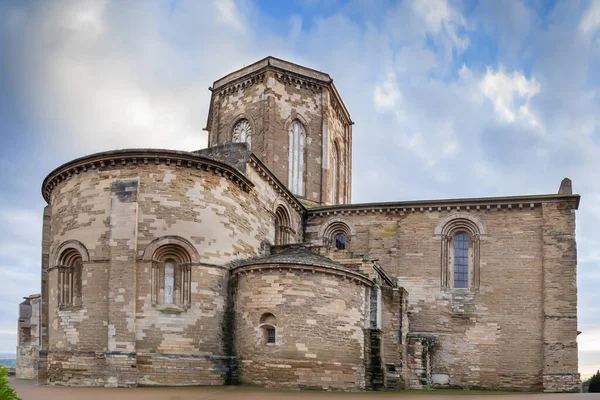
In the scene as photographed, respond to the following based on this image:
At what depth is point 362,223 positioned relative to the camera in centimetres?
2906

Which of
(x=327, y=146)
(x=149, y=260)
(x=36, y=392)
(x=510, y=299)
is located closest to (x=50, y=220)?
(x=149, y=260)

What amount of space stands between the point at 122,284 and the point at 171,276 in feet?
5.69

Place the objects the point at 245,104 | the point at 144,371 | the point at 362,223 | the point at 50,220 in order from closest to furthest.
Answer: the point at 144,371
the point at 50,220
the point at 362,223
the point at 245,104

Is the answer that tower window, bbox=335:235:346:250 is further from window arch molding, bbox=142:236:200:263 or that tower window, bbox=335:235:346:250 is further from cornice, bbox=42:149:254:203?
window arch molding, bbox=142:236:200:263

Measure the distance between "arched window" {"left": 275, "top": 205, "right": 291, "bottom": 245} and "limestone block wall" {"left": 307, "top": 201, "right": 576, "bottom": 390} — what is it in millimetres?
3696

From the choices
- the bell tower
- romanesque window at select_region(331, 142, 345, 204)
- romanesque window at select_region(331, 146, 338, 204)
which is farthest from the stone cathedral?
romanesque window at select_region(331, 142, 345, 204)

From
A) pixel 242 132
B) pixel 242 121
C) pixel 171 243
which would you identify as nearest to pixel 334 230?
pixel 242 132

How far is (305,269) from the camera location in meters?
19.9

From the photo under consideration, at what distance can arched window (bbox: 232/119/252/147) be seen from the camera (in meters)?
32.5

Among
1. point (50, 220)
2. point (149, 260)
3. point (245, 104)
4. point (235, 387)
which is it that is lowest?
point (235, 387)

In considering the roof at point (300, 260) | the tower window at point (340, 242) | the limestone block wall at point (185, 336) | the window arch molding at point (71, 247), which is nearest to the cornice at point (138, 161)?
the window arch molding at point (71, 247)

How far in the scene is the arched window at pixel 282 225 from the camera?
2706 cm

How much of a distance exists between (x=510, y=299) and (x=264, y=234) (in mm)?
11575

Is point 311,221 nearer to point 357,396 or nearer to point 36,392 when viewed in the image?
point 357,396
